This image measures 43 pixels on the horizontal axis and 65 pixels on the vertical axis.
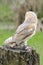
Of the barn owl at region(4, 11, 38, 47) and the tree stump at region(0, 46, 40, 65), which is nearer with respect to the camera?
the tree stump at region(0, 46, 40, 65)

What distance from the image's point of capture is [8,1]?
29.9m

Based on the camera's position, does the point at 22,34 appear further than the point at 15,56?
Yes

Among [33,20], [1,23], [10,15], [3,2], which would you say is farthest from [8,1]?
[33,20]

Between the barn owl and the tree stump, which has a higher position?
the barn owl

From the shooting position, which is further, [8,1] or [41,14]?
[8,1]

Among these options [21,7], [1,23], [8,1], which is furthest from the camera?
[8,1]

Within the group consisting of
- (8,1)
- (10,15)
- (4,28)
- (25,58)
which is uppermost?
(8,1)

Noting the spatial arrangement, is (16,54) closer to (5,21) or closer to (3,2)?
(5,21)

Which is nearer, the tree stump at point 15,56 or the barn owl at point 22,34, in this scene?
the tree stump at point 15,56

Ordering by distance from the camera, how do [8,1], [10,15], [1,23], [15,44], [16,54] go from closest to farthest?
[16,54] → [15,44] → [1,23] → [10,15] → [8,1]

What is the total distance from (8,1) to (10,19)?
5331mm

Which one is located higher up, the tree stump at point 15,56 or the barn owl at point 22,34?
the barn owl at point 22,34

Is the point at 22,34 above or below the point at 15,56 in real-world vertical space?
above

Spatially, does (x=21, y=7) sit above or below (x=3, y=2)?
below
